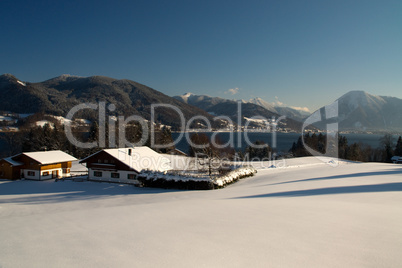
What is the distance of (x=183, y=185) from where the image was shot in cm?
1900

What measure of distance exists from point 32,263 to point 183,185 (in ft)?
51.8

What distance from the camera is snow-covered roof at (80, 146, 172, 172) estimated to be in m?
23.0

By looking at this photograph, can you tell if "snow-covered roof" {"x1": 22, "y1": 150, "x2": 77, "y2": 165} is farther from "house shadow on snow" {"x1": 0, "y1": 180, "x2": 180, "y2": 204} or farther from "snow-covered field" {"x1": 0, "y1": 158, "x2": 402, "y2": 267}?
"snow-covered field" {"x1": 0, "y1": 158, "x2": 402, "y2": 267}

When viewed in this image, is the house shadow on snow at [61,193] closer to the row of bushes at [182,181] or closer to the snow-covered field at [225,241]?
the row of bushes at [182,181]

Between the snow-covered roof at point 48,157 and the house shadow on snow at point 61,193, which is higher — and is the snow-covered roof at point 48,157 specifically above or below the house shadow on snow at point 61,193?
above

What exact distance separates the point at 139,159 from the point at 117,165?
103 inches

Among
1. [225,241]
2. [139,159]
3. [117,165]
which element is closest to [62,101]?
[139,159]

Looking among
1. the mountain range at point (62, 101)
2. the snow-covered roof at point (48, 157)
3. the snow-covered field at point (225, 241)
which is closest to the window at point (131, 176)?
the snow-covered roof at point (48, 157)

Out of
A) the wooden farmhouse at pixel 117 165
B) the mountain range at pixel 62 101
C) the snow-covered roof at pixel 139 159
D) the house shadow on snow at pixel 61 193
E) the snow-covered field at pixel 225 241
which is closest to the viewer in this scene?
the snow-covered field at pixel 225 241

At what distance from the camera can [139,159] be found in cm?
2503

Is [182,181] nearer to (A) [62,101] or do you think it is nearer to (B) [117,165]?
(B) [117,165]

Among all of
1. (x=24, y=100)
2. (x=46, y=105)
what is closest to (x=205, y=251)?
(x=46, y=105)

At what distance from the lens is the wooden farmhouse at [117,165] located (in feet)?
74.5

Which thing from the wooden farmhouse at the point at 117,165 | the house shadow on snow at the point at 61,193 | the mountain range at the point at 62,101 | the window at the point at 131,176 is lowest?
the house shadow on snow at the point at 61,193
